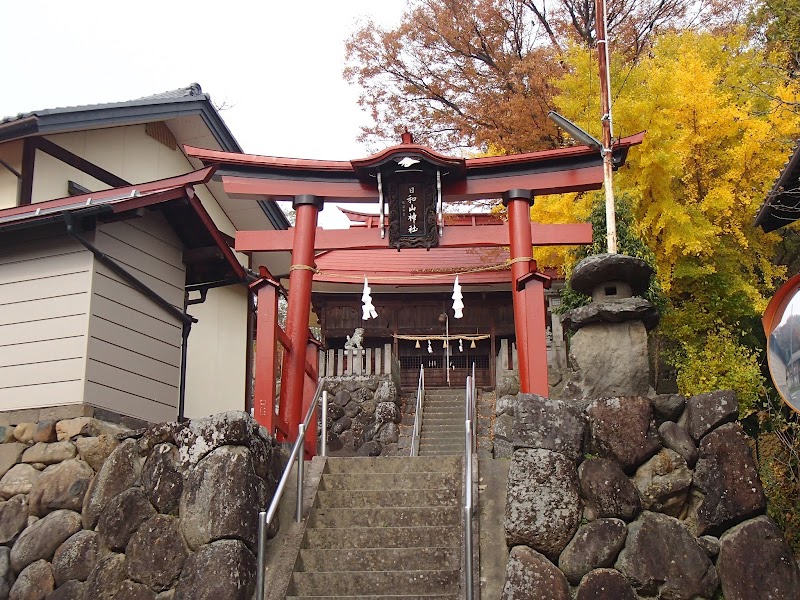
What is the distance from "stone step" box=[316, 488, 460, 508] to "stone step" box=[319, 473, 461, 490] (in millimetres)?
178

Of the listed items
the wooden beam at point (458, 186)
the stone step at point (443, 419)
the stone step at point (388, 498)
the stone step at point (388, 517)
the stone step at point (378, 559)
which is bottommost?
the stone step at point (378, 559)

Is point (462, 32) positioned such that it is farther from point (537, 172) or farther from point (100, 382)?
point (100, 382)

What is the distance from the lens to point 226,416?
27.6 feet

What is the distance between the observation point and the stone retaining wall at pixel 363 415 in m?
18.3

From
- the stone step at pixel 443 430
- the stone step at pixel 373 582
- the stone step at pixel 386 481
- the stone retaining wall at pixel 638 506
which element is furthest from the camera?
the stone step at pixel 443 430

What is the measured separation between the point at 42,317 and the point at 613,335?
6703 millimetres

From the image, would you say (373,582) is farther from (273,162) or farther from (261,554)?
(273,162)

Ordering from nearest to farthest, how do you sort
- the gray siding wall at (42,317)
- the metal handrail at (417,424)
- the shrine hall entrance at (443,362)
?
the gray siding wall at (42,317) < the metal handrail at (417,424) < the shrine hall entrance at (443,362)

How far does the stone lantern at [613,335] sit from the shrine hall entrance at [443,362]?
13.5 meters

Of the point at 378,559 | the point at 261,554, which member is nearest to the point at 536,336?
the point at 378,559

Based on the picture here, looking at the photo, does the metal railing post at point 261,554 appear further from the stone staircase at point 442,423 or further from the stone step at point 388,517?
the stone staircase at point 442,423

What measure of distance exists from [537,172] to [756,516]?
19.7 ft

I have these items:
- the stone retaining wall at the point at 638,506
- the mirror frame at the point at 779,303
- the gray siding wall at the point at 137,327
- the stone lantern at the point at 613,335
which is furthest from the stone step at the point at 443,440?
the mirror frame at the point at 779,303

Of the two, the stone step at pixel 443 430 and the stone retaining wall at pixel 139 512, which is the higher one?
the stone step at pixel 443 430
